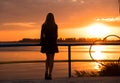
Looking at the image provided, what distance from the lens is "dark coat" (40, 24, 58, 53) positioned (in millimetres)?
16578

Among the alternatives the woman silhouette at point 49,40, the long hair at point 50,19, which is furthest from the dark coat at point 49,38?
the long hair at point 50,19

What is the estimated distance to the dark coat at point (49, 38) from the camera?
16.6m

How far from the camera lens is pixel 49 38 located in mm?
16672

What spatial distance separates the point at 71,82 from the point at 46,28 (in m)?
2.04

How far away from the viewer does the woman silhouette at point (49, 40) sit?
1655 cm

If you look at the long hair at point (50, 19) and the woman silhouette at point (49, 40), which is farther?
the woman silhouette at point (49, 40)

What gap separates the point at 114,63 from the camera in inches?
747

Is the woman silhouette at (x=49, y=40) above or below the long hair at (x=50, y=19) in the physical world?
below

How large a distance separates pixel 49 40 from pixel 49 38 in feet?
0.21

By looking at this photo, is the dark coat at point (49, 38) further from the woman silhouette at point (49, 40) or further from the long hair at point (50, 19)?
the long hair at point (50, 19)

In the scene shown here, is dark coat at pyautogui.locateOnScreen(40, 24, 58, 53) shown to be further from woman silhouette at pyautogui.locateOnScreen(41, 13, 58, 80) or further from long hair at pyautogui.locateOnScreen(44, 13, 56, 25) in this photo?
long hair at pyautogui.locateOnScreen(44, 13, 56, 25)

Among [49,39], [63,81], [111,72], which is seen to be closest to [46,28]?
[49,39]

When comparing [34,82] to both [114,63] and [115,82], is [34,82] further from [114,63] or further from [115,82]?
[114,63]

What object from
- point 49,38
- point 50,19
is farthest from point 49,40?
point 50,19
